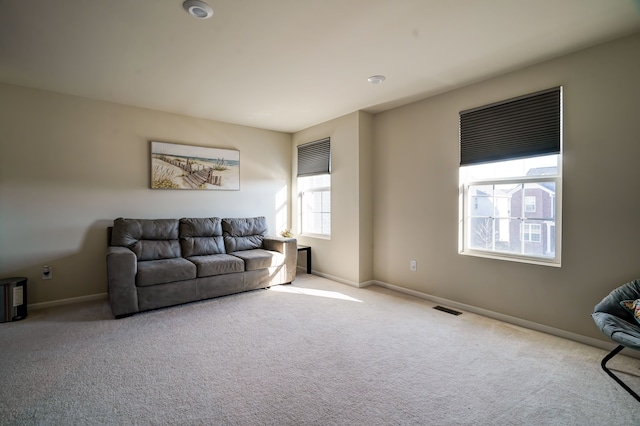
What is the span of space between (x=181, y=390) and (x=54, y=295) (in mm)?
2808

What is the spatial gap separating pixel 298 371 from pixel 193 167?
348 cm

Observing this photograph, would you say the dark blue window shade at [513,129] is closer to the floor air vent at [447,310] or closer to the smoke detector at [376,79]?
the smoke detector at [376,79]

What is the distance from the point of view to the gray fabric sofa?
3.29 meters

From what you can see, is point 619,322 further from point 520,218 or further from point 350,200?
point 350,200

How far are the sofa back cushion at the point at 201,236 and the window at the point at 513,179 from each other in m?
3.24

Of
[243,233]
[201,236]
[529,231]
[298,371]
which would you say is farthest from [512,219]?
[201,236]

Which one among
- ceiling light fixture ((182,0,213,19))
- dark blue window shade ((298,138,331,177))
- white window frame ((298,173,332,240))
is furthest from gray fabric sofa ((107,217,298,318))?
ceiling light fixture ((182,0,213,19))

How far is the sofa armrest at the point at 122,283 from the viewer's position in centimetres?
320

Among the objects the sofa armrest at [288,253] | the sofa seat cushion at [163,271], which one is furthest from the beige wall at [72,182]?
the sofa armrest at [288,253]

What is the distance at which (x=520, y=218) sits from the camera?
10.3 ft

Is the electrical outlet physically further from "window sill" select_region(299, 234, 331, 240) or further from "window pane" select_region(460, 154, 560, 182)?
"window pane" select_region(460, 154, 560, 182)

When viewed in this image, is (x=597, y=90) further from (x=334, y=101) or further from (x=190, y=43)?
(x=190, y=43)

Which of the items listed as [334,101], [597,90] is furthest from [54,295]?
[597,90]

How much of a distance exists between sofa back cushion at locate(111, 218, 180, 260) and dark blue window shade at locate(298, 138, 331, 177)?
222cm
